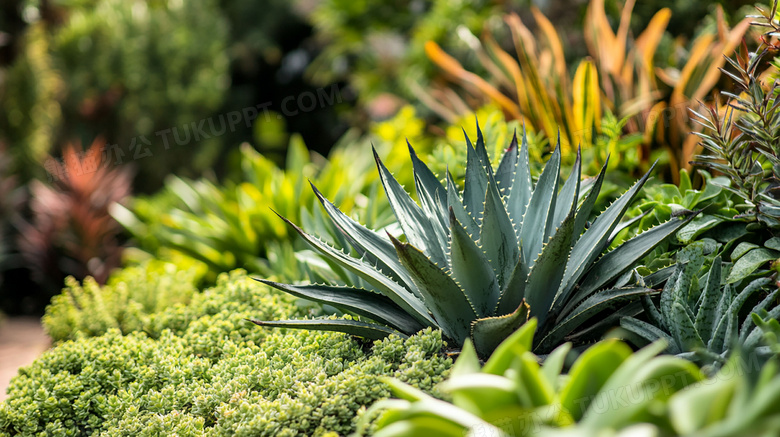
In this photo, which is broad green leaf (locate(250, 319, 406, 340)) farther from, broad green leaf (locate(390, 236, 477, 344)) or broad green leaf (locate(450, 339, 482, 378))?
broad green leaf (locate(450, 339, 482, 378))

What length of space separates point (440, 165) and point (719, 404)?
1786 millimetres

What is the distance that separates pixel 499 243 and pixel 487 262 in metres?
0.08

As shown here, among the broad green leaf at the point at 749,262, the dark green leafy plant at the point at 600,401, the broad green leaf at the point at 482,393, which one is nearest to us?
the dark green leafy plant at the point at 600,401

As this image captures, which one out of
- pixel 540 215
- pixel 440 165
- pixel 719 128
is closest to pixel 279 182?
pixel 440 165

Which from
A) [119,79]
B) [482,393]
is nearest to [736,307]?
[482,393]

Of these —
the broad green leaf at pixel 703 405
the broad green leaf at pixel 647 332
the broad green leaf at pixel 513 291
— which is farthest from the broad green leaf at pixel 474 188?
the broad green leaf at pixel 703 405

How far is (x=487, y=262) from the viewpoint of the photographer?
5.04ft

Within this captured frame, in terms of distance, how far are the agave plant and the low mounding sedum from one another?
121 millimetres

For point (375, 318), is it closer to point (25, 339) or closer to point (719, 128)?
point (719, 128)

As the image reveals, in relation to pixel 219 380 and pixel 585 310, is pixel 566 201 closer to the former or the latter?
pixel 585 310

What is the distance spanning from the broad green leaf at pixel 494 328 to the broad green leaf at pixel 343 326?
27 centimetres

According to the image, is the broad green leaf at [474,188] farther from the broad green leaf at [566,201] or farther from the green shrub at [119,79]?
the green shrub at [119,79]

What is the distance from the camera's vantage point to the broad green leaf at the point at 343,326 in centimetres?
162

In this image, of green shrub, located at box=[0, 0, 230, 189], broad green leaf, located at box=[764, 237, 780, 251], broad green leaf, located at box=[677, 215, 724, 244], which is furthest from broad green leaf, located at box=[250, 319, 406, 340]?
green shrub, located at box=[0, 0, 230, 189]
